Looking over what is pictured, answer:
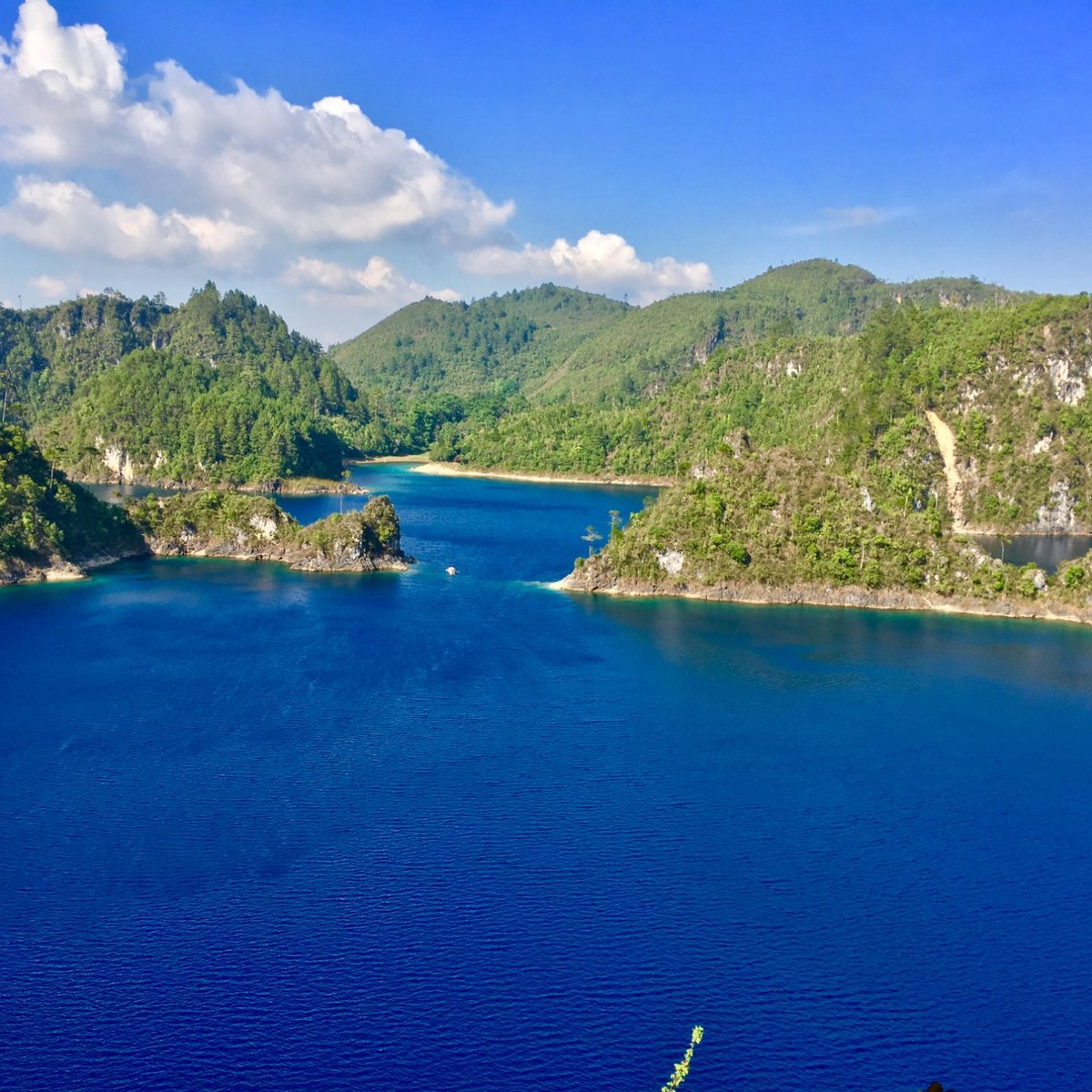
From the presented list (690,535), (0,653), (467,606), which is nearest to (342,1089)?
(0,653)

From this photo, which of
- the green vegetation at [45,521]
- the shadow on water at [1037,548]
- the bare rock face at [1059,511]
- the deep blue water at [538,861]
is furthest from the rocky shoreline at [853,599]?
the bare rock face at [1059,511]

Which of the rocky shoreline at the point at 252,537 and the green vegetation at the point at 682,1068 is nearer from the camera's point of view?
the green vegetation at the point at 682,1068

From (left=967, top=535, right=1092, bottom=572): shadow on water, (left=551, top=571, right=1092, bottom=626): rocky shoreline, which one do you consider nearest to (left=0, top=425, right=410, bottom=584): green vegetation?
(left=551, top=571, right=1092, bottom=626): rocky shoreline

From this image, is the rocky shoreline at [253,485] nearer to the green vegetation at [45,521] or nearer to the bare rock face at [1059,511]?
the green vegetation at [45,521]

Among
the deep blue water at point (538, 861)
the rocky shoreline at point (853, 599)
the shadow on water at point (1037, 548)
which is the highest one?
the shadow on water at point (1037, 548)

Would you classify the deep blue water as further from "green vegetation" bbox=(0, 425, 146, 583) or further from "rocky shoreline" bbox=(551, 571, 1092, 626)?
"green vegetation" bbox=(0, 425, 146, 583)

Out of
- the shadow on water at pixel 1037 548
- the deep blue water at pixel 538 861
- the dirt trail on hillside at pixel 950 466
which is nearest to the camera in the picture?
the deep blue water at pixel 538 861

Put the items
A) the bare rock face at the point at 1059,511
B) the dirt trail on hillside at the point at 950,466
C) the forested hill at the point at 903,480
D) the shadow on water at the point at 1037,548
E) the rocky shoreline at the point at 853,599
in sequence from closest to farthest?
the rocky shoreline at the point at 853,599 → the forested hill at the point at 903,480 → the shadow on water at the point at 1037,548 → the bare rock face at the point at 1059,511 → the dirt trail on hillside at the point at 950,466
